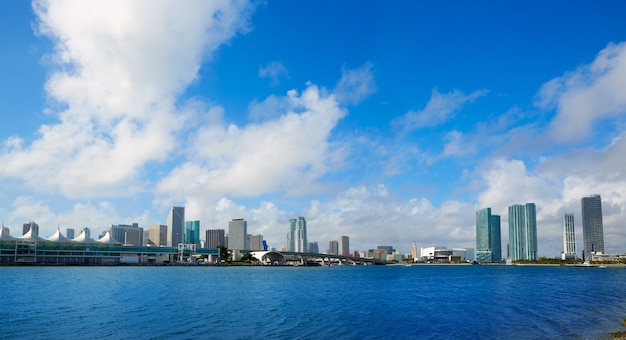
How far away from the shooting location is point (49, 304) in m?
60.4

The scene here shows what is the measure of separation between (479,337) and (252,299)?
40218mm

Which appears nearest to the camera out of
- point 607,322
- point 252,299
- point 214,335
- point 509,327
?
point 214,335

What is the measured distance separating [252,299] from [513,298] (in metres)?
46.2

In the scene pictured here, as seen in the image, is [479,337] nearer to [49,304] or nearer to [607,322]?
[607,322]

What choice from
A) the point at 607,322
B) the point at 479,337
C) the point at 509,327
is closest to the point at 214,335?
the point at 479,337

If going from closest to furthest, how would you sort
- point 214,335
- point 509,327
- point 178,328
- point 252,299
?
point 214,335 → point 178,328 → point 509,327 → point 252,299

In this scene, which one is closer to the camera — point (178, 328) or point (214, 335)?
point (214, 335)

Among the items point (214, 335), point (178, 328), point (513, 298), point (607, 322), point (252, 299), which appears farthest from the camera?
point (513, 298)

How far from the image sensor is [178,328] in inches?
1759

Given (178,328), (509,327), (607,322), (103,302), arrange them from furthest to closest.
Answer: (103,302), (607,322), (509,327), (178,328)

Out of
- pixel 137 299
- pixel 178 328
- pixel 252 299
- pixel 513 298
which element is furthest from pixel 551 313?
pixel 137 299

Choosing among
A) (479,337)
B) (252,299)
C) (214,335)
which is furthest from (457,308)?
(214,335)

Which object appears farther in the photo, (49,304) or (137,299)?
(137,299)

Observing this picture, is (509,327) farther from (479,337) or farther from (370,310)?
(370,310)
